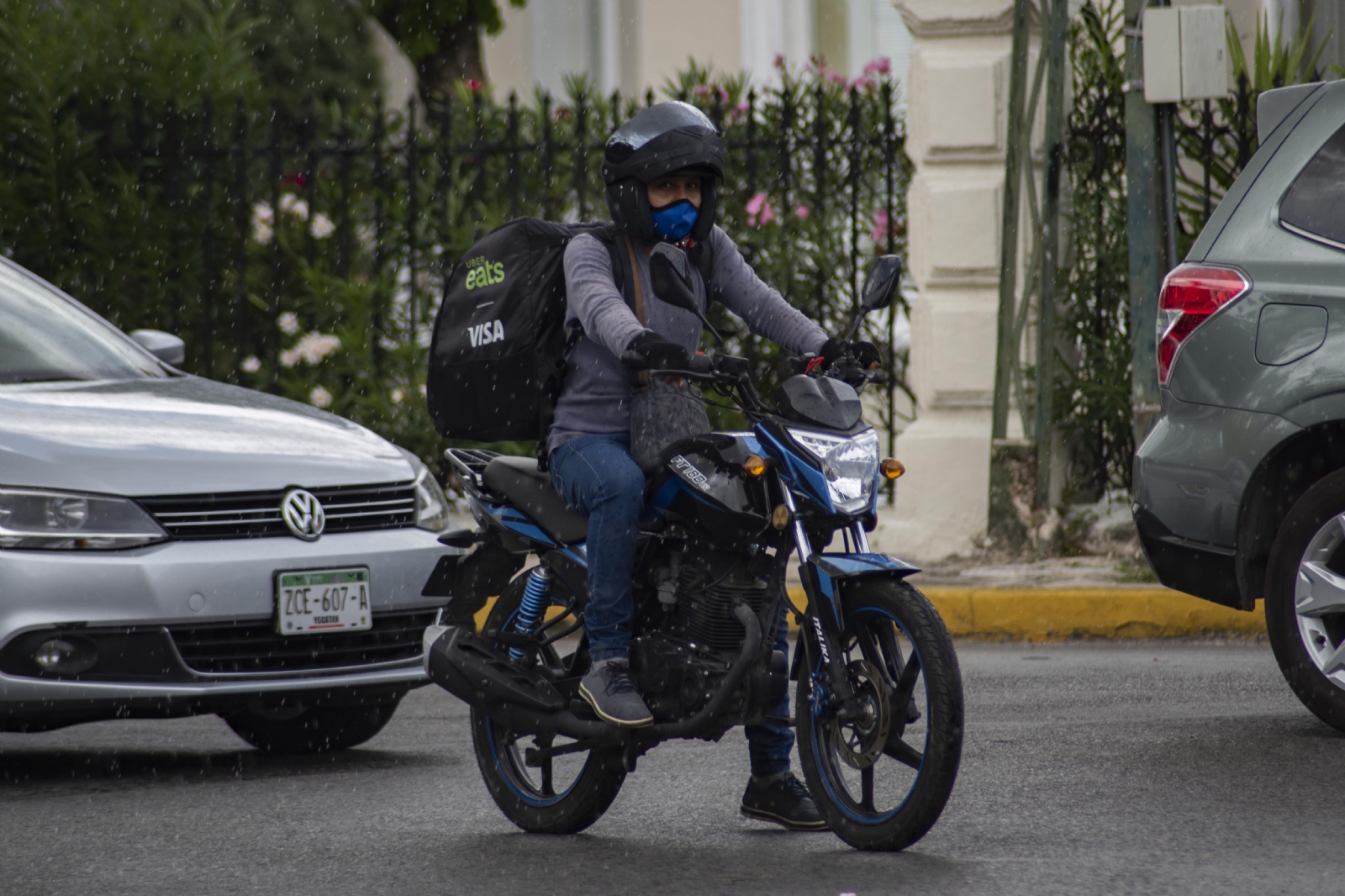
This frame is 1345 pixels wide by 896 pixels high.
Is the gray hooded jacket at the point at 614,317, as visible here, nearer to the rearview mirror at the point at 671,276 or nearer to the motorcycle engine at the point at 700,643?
the rearview mirror at the point at 671,276

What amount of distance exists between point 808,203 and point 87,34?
4.11 m

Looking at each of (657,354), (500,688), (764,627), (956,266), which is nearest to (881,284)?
(657,354)

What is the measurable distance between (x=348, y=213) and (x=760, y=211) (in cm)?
223

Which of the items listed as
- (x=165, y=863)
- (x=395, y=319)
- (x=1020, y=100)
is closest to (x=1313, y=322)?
(x=165, y=863)

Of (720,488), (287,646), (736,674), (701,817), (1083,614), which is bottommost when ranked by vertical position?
(1083,614)

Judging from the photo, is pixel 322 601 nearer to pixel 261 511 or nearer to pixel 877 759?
pixel 261 511

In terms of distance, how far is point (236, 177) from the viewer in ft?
34.4

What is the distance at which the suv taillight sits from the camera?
5.52 metres

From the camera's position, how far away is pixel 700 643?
4.34 metres

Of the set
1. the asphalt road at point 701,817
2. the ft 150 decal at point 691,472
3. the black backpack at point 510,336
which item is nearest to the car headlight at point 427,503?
the asphalt road at point 701,817

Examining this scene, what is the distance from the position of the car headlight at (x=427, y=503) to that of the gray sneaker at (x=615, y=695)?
1.59 m

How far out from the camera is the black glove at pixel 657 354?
164 inches

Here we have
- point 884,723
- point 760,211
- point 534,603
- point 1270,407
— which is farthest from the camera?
point 760,211

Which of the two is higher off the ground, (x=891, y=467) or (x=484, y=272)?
(x=484, y=272)
